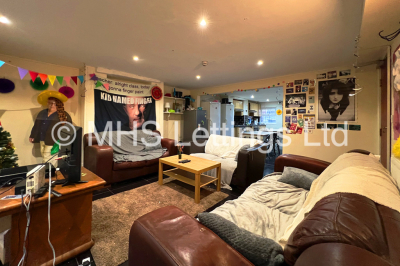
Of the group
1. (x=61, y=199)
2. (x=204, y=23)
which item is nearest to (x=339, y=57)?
(x=204, y=23)

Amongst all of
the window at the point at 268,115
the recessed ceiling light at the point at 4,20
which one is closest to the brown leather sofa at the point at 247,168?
the recessed ceiling light at the point at 4,20

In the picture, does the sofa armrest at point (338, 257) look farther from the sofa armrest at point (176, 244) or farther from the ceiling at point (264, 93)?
the ceiling at point (264, 93)

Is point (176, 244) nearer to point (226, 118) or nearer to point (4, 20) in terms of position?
point (4, 20)

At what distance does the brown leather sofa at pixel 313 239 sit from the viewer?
0.45 meters

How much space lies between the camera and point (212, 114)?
18.2 ft

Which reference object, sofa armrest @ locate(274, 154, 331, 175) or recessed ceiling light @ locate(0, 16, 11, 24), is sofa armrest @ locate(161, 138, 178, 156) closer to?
sofa armrest @ locate(274, 154, 331, 175)

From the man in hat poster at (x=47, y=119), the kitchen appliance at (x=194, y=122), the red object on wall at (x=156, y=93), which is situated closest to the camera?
the man in hat poster at (x=47, y=119)

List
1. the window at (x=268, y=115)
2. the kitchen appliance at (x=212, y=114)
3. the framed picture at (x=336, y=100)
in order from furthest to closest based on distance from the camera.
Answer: the window at (x=268, y=115), the kitchen appliance at (x=212, y=114), the framed picture at (x=336, y=100)

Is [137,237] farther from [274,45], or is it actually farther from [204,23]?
[274,45]

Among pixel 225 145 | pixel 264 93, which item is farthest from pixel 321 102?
pixel 264 93

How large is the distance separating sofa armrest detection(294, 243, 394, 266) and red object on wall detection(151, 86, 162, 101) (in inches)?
170

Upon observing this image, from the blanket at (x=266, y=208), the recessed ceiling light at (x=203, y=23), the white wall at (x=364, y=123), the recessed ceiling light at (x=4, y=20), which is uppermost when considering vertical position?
the recessed ceiling light at (x=4, y=20)

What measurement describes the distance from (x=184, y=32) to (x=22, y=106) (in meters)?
3.17

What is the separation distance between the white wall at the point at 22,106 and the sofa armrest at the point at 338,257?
4241 millimetres
